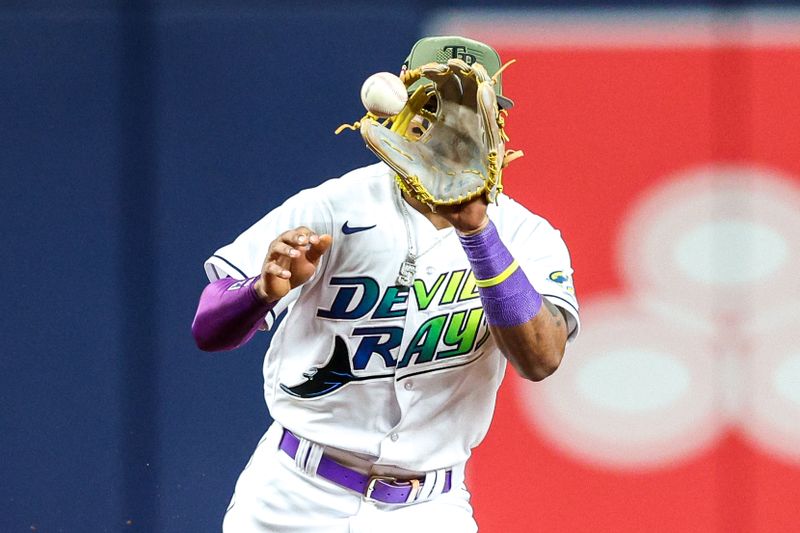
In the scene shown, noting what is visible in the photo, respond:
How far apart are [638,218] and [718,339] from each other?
35 cm

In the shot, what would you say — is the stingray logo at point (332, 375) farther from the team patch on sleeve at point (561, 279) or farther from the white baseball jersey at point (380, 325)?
the team patch on sleeve at point (561, 279)

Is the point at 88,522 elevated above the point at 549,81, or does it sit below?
below

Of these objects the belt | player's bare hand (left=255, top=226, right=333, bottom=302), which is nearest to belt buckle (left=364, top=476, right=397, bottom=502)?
the belt

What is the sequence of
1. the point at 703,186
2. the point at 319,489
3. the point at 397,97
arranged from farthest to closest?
the point at 703,186, the point at 319,489, the point at 397,97

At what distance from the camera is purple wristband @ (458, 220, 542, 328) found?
1656mm

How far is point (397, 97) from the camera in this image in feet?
5.46

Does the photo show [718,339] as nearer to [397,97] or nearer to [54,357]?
[397,97]

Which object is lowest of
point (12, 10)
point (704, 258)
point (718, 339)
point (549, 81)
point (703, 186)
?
point (718, 339)

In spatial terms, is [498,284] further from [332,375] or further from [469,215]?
[332,375]

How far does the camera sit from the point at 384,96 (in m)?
1.65

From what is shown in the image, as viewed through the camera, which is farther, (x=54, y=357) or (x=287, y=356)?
(x=54, y=357)

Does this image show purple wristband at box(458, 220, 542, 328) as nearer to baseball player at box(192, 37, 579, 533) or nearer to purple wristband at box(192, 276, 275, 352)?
baseball player at box(192, 37, 579, 533)

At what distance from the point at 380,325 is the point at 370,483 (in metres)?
0.25

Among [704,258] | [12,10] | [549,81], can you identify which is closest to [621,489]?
[704,258]
